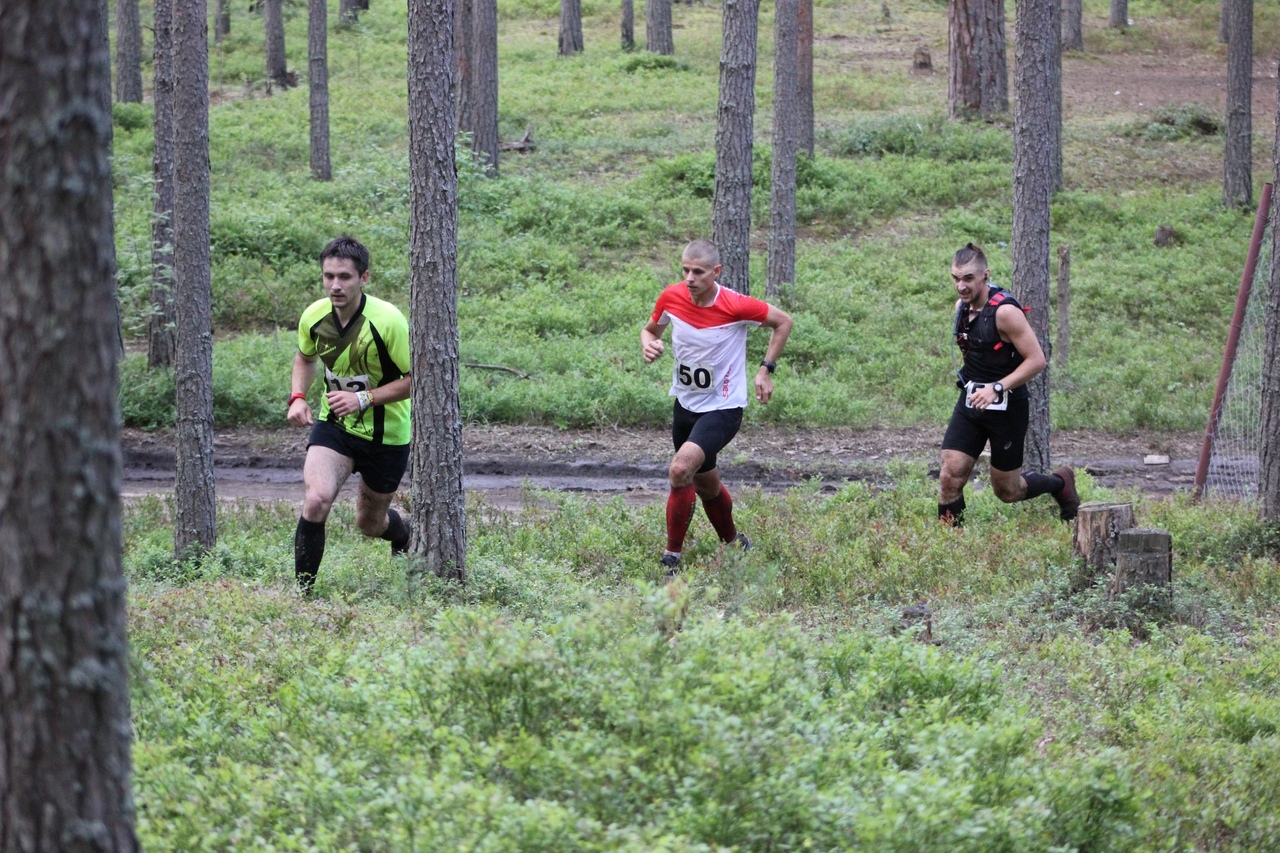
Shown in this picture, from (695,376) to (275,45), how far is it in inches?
1136

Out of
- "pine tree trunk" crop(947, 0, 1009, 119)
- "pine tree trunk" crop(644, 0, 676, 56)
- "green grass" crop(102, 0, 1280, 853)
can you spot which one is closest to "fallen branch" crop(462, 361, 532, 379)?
"green grass" crop(102, 0, 1280, 853)

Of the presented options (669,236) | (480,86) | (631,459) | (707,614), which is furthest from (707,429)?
(480,86)

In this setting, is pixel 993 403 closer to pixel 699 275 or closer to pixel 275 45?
pixel 699 275

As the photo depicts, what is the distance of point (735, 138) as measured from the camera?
14742 mm

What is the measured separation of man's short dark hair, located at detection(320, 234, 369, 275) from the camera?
7.75 m

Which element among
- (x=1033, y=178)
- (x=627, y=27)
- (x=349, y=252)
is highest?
(x=627, y=27)

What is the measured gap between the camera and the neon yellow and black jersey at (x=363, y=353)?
7.91 m

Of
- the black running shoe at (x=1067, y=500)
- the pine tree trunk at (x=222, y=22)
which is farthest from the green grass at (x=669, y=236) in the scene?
the pine tree trunk at (x=222, y=22)

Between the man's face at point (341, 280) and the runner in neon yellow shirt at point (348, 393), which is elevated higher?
the man's face at point (341, 280)

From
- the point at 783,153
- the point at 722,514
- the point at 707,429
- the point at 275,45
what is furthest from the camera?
the point at 275,45

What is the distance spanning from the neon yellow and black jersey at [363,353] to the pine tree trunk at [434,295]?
0.26m

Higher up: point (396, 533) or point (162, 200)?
point (162, 200)

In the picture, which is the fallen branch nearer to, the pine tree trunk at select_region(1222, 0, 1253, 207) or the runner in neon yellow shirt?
the runner in neon yellow shirt

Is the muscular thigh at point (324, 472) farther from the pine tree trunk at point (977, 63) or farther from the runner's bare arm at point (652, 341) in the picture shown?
the pine tree trunk at point (977, 63)
